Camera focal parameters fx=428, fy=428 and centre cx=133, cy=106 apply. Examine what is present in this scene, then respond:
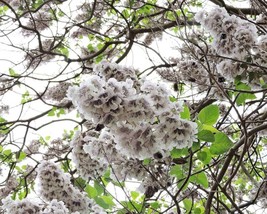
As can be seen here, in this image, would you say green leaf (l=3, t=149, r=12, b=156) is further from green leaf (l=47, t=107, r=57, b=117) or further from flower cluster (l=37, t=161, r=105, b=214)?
flower cluster (l=37, t=161, r=105, b=214)

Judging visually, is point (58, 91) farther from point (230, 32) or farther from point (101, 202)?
point (230, 32)

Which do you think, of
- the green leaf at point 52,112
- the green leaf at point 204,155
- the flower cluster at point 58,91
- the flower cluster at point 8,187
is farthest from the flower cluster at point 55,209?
the flower cluster at point 58,91

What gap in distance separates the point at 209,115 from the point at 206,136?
12 cm

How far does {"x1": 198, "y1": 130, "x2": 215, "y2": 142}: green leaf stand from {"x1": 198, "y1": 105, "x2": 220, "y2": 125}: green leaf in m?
0.08

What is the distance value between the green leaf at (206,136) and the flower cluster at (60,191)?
2.81ft

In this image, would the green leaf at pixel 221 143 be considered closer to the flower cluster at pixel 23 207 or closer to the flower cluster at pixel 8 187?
the flower cluster at pixel 23 207

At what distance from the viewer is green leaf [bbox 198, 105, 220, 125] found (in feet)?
6.55

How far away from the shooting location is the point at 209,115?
2002 millimetres

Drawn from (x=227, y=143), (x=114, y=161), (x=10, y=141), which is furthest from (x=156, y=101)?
(x=10, y=141)

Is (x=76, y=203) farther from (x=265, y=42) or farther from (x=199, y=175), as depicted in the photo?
(x=265, y=42)

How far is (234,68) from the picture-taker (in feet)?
8.24

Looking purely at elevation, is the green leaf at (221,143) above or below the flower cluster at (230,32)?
below

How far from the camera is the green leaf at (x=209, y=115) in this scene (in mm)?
1995

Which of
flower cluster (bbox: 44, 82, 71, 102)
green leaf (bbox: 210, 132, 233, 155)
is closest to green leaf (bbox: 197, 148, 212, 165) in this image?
green leaf (bbox: 210, 132, 233, 155)
